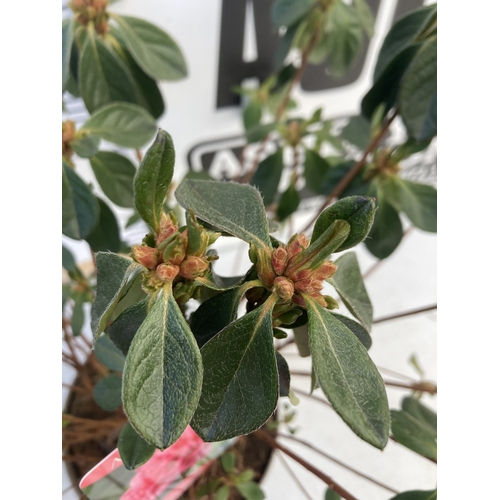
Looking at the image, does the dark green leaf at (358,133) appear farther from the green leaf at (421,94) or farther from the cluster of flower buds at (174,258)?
the cluster of flower buds at (174,258)

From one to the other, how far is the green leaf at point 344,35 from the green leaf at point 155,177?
70cm

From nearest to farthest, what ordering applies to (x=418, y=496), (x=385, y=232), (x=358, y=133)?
(x=418, y=496), (x=385, y=232), (x=358, y=133)

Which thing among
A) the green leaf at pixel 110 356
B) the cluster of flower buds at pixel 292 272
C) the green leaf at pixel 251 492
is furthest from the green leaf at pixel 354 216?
the green leaf at pixel 251 492

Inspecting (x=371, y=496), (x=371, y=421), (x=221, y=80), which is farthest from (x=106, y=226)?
(x=371, y=496)

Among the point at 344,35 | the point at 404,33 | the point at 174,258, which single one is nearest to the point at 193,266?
the point at 174,258

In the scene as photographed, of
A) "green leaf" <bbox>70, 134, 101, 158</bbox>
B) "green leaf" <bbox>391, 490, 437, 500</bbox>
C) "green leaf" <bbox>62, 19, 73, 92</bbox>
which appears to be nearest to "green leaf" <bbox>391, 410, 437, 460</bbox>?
"green leaf" <bbox>391, 490, 437, 500</bbox>

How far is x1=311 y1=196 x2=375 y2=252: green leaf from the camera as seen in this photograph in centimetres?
32

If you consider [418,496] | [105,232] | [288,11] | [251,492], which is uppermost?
[288,11]

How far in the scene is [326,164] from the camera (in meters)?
0.97

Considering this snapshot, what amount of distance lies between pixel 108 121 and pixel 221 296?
1.16 ft

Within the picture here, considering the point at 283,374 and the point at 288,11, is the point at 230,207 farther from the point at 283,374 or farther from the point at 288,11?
the point at 288,11

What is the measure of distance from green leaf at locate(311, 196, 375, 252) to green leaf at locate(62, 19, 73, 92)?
1.55 ft

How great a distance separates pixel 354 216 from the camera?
33 centimetres

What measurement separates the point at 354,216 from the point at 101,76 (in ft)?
1.71
